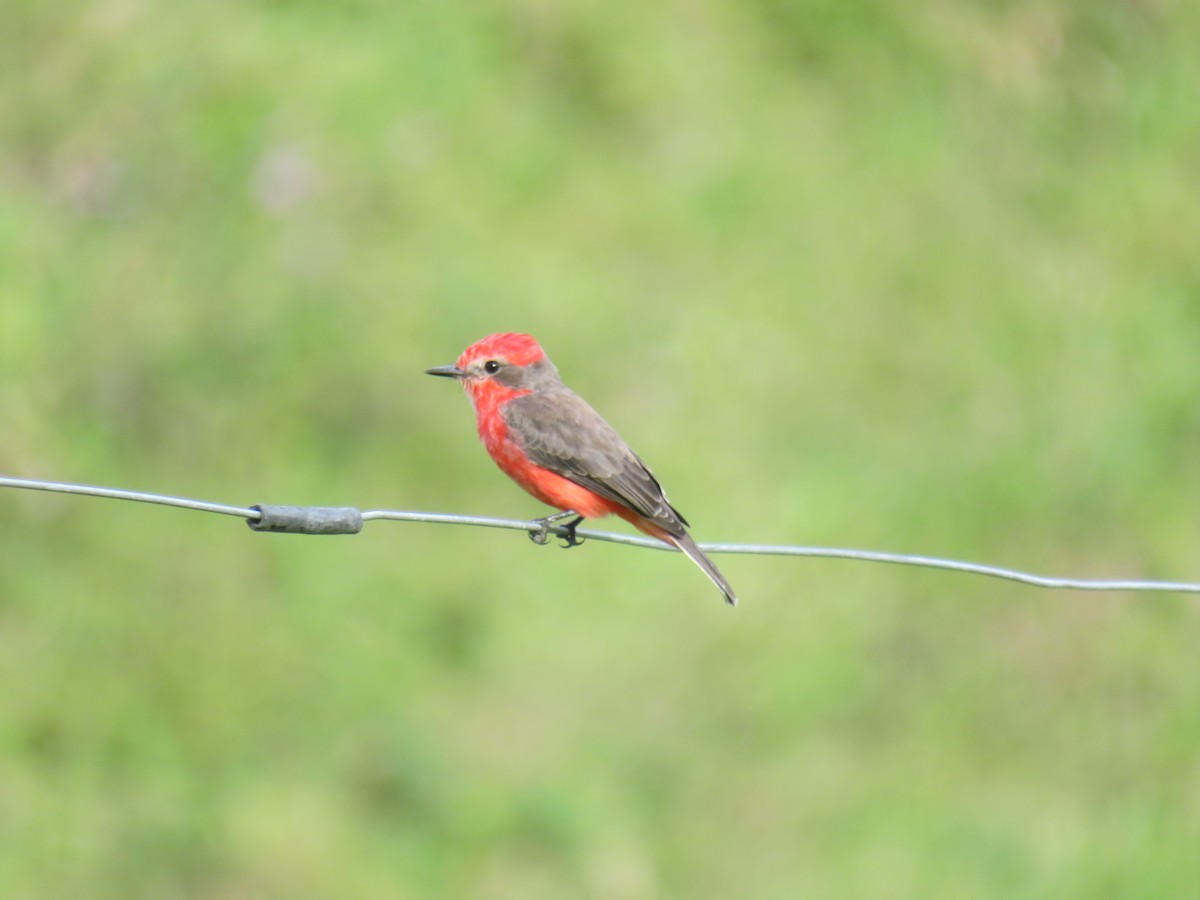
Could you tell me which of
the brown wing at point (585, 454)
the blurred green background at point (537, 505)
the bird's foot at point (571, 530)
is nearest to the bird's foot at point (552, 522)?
the bird's foot at point (571, 530)

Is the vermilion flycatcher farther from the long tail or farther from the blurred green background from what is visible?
the blurred green background

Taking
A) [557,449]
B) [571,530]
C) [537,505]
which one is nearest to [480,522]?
[571,530]

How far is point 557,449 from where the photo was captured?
545cm

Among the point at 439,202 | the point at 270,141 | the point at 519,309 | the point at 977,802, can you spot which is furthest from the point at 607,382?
the point at 977,802

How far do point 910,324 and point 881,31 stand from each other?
6.53ft

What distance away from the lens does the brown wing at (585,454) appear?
5.33 metres

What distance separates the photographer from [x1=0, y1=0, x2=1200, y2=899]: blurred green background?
6.51m

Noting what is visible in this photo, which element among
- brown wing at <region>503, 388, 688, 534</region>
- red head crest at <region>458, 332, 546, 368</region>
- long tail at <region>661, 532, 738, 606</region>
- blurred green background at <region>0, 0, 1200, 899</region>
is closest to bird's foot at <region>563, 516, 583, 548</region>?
brown wing at <region>503, 388, 688, 534</region>

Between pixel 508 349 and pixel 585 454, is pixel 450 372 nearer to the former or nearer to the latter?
pixel 508 349

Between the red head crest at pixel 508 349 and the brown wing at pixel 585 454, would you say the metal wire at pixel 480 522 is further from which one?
the red head crest at pixel 508 349

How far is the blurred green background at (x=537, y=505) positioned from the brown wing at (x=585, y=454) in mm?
1635

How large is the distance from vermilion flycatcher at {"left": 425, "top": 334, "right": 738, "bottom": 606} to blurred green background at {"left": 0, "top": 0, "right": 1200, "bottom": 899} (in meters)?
1.53

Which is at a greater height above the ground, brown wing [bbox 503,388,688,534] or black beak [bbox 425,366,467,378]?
black beak [bbox 425,366,467,378]

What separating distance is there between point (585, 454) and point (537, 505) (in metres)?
2.23
